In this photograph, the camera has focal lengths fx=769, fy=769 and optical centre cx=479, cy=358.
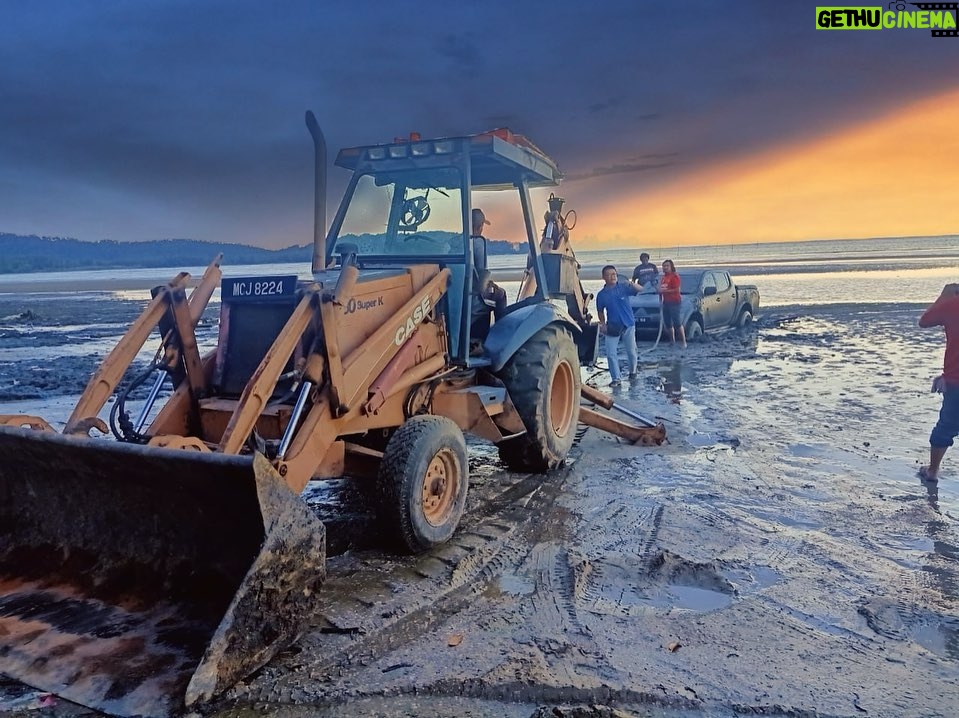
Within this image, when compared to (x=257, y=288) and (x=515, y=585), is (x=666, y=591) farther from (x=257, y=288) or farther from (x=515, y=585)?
(x=257, y=288)

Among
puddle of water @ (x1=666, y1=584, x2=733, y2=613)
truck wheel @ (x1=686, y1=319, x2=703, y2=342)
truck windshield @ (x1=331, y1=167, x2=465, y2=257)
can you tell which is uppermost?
truck windshield @ (x1=331, y1=167, x2=465, y2=257)

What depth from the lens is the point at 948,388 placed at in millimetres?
6211

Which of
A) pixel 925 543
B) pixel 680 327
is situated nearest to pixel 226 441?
pixel 925 543

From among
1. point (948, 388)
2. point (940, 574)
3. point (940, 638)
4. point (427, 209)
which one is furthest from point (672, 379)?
point (940, 638)

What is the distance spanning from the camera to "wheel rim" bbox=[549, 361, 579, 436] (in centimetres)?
714

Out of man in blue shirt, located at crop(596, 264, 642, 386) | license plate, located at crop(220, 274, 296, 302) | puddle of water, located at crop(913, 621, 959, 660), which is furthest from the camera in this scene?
man in blue shirt, located at crop(596, 264, 642, 386)

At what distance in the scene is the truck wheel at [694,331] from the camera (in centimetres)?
1600

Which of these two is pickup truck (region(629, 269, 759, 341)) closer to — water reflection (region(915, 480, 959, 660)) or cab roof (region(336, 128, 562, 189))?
cab roof (region(336, 128, 562, 189))

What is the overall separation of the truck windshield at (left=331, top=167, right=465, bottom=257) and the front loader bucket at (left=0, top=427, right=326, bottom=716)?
2.91 m

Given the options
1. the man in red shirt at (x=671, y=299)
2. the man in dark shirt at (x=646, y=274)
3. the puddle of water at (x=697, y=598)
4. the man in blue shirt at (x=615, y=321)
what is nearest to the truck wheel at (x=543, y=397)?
the puddle of water at (x=697, y=598)

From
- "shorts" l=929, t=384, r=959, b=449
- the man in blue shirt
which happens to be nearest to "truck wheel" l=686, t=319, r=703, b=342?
the man in blue shirt

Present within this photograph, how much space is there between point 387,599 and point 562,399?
3.41 metres

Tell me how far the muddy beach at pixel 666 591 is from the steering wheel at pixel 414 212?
2.24m

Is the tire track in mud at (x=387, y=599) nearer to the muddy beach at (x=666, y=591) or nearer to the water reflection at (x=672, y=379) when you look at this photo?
the muddy beach at (x=666, y=591)
